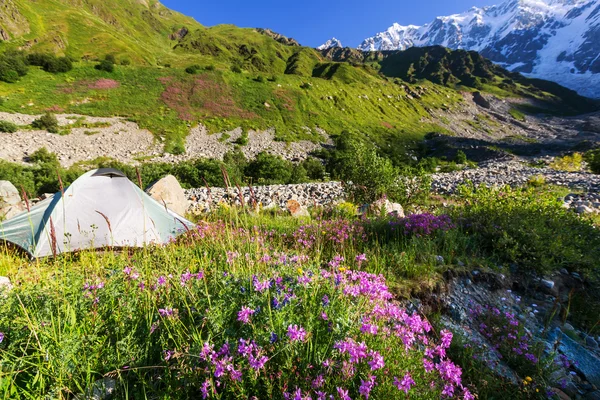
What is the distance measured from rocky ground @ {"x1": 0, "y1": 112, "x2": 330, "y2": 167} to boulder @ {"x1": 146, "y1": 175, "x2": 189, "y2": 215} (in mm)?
18960

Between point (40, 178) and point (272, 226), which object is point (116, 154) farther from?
point (272, 226)

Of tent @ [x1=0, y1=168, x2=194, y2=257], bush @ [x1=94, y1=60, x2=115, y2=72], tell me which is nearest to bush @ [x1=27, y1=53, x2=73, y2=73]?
bush @ [x1=94, y1=60, x2=115, y2=72]

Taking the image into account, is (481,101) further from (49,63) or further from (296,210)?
(49,63)

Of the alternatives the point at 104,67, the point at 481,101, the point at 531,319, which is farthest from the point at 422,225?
the point at 481,101

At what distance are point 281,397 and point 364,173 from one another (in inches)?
407

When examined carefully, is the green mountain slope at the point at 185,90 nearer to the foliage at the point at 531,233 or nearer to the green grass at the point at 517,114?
the green grass at the point at 517,114

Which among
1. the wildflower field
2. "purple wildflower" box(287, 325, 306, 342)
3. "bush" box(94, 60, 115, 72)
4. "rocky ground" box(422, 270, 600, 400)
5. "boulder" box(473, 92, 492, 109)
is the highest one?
"boulder" box(473, 92, 492, 109)

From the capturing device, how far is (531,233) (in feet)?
18.1

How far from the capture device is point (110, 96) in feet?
134

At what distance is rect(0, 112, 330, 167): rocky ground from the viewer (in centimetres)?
2620

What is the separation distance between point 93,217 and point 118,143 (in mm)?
29377

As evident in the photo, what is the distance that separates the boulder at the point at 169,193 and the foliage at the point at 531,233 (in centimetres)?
1053

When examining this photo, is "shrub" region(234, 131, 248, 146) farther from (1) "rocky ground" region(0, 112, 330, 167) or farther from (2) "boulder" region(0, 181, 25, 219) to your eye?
(2) "boulder" region(0, 181, 25, 219)

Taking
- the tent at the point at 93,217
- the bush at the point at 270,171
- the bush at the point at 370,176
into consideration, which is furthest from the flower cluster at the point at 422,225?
the bush at the point at 270,171
